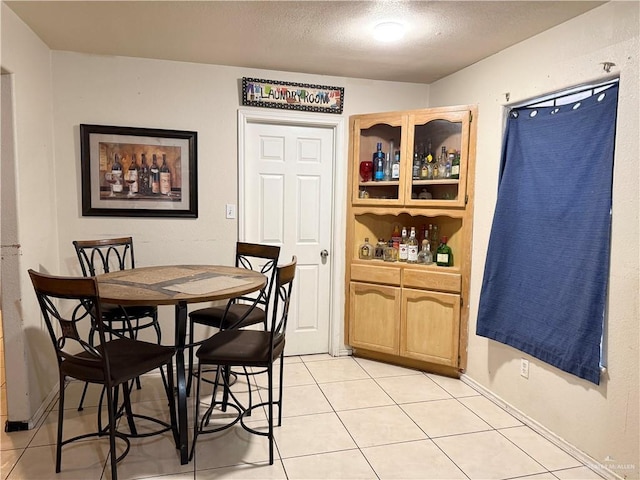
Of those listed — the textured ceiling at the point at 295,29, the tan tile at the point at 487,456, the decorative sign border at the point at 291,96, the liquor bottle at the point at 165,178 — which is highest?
the textured ceiling at the point at 295,29

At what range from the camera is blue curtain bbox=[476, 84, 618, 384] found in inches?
82.9

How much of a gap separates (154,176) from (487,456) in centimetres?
278

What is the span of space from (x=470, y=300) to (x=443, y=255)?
0.39 metres

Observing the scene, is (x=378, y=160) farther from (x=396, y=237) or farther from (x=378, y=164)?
(x=396, y=237)

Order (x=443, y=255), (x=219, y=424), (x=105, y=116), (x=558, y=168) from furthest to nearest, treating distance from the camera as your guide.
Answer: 1. (x=443, y=255)
2. (x=105, y=116)
3. (x=219, y=424)
4. (x=558, y=168)

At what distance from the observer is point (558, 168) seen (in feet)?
7.66

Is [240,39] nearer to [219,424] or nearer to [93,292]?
[93,292]

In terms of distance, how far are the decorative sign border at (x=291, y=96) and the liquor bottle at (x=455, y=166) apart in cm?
99

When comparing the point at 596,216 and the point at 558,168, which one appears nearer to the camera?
the point at 596,216

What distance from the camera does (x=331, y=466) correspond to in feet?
6.91

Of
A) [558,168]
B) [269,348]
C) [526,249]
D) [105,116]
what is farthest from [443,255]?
[105,116]

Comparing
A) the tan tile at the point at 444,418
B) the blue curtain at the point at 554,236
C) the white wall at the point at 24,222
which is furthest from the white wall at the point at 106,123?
the tan tile at the point at 444,418

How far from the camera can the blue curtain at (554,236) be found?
2105 millimetres

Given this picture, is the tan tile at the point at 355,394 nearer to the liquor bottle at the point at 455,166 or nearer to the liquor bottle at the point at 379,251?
the liquor bottle at the point at 379,251
